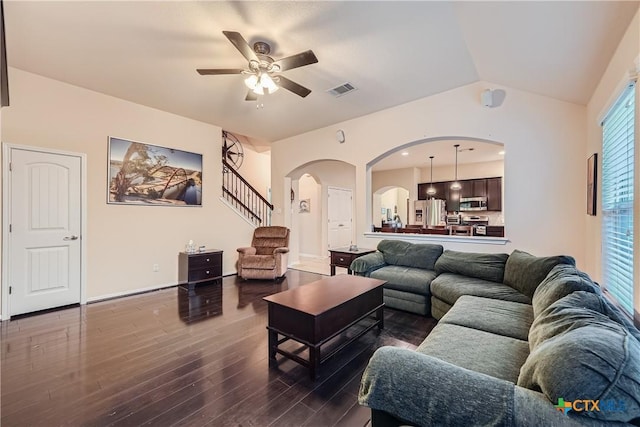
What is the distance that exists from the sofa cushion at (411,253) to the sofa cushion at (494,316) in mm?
1238

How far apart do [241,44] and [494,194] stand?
8.05m

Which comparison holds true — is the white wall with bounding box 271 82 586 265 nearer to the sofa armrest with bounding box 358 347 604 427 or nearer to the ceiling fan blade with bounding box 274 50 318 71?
the ceiling fan blade with bounding box 274 50 318 71

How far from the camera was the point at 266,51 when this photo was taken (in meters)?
2.96

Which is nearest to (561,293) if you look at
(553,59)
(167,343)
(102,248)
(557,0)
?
(557,0)

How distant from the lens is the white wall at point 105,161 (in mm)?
3598

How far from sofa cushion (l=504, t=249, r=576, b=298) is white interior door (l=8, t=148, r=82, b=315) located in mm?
5491

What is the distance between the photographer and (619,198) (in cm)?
207

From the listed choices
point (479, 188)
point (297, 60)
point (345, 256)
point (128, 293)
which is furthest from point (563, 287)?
point (479, 188)

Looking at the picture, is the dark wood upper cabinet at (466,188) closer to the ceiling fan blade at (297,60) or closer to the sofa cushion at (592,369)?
the ceiling fan blade at (297,60)

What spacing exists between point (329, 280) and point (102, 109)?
4215 mm

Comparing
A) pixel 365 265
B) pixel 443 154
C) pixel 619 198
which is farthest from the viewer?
pixel 443 154

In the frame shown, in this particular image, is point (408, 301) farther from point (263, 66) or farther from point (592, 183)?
point (263, 66)

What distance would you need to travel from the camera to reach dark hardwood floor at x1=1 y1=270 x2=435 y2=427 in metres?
1.77

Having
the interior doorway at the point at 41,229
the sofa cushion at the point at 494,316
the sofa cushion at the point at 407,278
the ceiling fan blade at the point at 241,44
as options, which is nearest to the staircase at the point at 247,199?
the interior doorway at the point at 41,229
